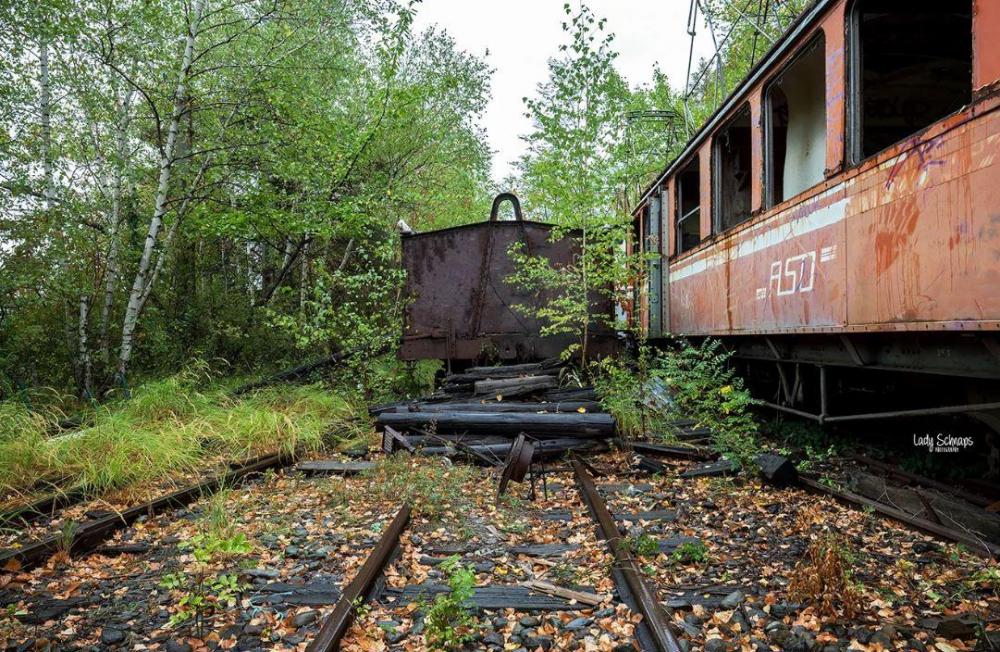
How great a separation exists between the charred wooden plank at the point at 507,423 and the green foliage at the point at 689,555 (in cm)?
241

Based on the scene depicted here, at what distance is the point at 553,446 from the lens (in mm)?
5875

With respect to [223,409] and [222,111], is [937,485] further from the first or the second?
[222,111]

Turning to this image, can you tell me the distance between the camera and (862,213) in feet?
12.5

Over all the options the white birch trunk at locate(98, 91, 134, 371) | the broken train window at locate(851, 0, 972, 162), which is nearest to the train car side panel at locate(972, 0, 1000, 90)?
the broken train window at locate(851, 0, 972, 162)

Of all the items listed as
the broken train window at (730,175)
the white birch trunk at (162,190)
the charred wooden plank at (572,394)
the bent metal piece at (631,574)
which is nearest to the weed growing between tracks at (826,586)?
the bent metal piece at (631,574)

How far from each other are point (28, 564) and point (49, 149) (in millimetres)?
7842

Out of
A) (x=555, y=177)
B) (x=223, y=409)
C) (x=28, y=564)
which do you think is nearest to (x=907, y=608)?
(x=28, y=564)

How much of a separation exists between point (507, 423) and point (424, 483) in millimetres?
1414

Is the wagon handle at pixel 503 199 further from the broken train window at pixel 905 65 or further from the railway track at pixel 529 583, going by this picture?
the railway track at pixel 529 583

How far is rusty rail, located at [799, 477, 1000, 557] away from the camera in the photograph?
3.21m

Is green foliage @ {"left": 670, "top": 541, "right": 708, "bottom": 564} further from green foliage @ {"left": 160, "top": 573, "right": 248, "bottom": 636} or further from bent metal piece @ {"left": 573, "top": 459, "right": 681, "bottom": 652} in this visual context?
green foliage @ {"left": 160, "top": 573, "right": 248, "bottom": 636}

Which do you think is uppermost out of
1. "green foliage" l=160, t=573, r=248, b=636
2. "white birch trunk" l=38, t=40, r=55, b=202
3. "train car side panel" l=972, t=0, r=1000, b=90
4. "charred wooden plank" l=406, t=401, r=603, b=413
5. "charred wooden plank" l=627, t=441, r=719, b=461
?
"white birch trunk" l=38, t=40, r=55, b=202

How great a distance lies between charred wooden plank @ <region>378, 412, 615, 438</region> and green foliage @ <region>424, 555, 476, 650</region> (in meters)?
3.12

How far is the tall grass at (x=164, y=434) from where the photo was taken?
5.09 metres
